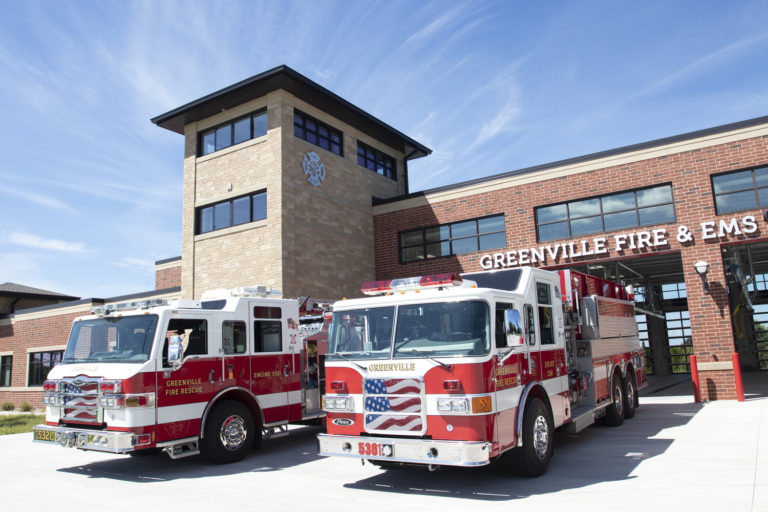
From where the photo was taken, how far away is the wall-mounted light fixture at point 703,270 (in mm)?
14448

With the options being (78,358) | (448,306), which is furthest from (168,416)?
(448,306)

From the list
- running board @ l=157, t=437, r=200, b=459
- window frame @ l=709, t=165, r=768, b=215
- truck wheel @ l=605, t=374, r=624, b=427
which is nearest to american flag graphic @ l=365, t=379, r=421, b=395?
running board @ l=157, t=437, r=200, b=459

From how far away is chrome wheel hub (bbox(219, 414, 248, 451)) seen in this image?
9246mm

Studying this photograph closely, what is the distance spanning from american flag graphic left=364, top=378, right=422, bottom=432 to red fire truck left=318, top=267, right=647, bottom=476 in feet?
0.04

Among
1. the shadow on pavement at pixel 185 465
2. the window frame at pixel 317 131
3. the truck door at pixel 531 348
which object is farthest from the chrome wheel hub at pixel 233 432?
the window frame at pixel 317 131

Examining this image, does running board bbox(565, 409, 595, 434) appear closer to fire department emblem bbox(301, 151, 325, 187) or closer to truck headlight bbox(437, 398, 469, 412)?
truck headlight bbox(437, 398, 469, 412)

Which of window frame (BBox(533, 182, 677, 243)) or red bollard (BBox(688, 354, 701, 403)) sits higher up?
window frame (BBox(533, 182, 677, 243))

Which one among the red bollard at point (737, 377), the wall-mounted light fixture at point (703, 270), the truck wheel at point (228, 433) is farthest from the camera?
the wall-mounted light fixture at point (703, 270)

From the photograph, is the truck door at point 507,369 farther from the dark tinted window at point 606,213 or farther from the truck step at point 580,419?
the dark tinted window at point 606,213

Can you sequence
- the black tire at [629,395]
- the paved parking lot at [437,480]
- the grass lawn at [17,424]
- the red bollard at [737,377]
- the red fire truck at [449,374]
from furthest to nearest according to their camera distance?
the grass lawn at [17,424]
the red bollard at [737,377]
the black tire at [629,395]
the red fire truck at [449,374]
the paved parking lot at [437,480]

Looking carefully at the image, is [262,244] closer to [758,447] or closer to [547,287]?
[547,287]

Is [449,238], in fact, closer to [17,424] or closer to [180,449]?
[180,449]

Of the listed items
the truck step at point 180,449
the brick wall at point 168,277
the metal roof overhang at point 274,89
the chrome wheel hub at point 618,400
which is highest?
the metal roof overhang at point 274,89

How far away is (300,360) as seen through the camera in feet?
36.1
